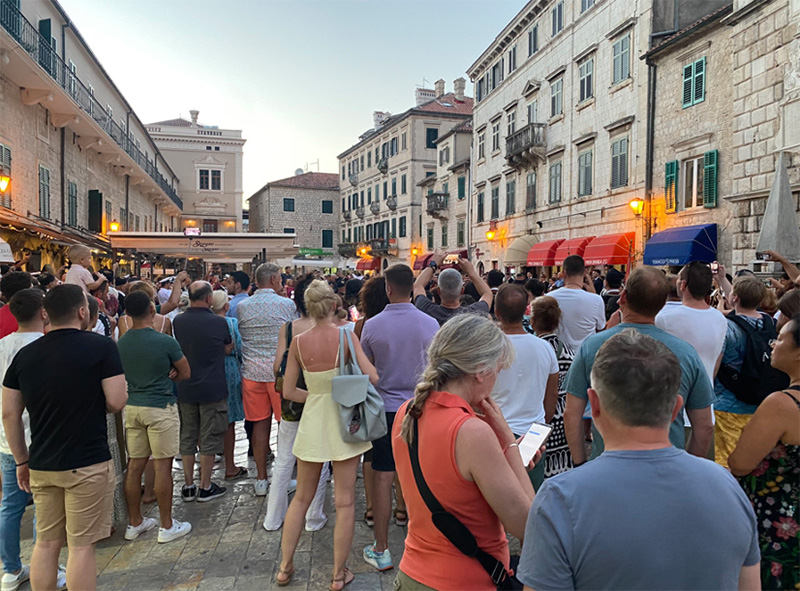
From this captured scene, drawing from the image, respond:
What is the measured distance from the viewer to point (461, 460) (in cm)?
173

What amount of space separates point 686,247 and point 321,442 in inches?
479

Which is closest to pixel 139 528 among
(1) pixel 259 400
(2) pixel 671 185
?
(1) pixel 259 400

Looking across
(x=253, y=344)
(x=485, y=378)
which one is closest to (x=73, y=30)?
(x=253, y=344)

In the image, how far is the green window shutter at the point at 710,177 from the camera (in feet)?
42.2

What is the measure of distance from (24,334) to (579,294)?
4476 millimetres

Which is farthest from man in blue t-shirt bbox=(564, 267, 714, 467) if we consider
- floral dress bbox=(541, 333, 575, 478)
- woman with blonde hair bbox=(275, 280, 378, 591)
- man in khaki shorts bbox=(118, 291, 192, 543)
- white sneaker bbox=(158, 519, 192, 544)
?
white sneaker bbox=(158, 519, 192, 544)

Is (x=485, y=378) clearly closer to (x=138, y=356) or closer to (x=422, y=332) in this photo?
(x=422, y=332)

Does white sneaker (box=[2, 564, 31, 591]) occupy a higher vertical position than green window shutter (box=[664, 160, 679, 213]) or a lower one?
lower

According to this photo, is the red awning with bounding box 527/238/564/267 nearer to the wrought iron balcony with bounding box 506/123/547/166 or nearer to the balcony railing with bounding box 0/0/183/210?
the wrought iron balcony with bounding box 506/123/547/166

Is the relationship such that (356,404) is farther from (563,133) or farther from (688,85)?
(563,133)

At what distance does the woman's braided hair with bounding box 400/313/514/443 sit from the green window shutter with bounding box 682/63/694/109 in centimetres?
1500

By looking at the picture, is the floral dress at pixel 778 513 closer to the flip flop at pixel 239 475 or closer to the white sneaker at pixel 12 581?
the white sneaker at pixel 12 581

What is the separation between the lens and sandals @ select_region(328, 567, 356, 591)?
3.26 metres

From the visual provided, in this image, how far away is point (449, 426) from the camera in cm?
177
